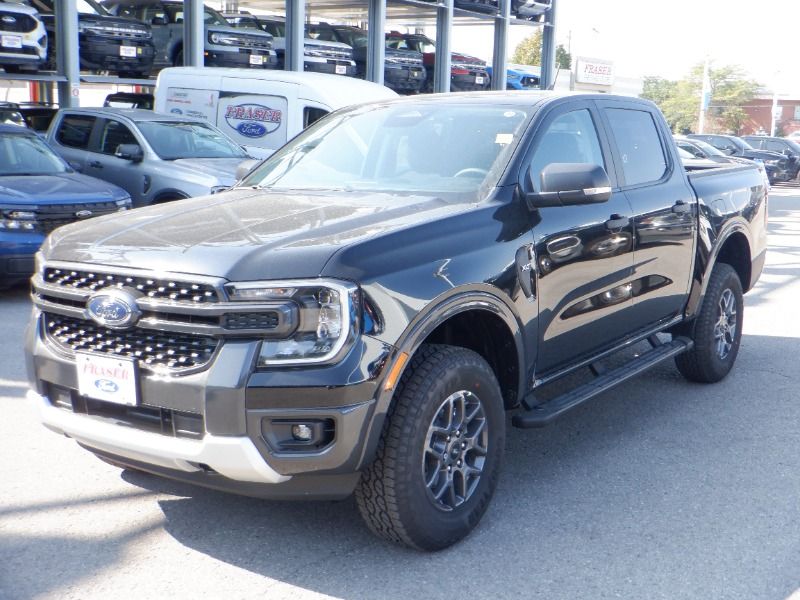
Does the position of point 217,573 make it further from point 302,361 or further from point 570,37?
point 570,37

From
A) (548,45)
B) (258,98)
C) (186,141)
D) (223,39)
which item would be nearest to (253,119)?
(258,98)

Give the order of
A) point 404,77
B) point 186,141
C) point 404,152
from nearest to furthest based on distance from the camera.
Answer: point 404,152
point 186,141
point 404,77

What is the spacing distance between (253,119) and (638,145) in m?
9.13

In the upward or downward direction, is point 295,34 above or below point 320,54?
above

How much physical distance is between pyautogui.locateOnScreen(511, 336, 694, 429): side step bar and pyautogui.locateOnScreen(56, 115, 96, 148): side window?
28.8 feet

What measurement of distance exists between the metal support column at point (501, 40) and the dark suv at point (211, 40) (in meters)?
8.81

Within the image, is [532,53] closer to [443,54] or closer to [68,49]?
[443,54]

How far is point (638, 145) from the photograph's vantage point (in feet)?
17.3

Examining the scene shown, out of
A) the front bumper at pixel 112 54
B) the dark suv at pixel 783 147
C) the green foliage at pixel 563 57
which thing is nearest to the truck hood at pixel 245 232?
the front bumper at pixel 112 54

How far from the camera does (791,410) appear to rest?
18.5 feet

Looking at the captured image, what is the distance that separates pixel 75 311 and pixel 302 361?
3.14ft

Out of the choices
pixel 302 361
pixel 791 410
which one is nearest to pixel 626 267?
pixel 791 410

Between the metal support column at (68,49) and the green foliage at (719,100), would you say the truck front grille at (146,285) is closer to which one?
the metal support column at (68,49)

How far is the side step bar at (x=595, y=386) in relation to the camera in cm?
407
